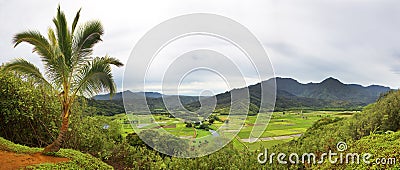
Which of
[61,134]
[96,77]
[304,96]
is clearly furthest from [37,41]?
[304,96]

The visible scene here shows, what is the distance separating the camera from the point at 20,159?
Answer: 5.31 meters

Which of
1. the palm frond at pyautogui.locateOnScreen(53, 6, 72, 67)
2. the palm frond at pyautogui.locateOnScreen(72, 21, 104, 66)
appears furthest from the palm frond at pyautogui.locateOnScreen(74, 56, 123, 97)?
the palm frond at pyautogui.locateOnScreen(53, 6, 72, 67)

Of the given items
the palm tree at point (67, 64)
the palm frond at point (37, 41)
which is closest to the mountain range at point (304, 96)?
the palm tree at point (67, 64)

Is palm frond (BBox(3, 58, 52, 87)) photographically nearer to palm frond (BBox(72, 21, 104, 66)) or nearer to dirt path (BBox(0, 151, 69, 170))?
palm frond (BBox(72, 21, 104, 66))

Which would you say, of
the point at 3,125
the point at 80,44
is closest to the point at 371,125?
the point at 80,44

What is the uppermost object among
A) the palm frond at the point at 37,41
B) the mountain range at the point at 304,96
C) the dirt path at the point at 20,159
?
the palm frond at the point at 37,41

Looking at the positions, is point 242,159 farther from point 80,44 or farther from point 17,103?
point 17,103

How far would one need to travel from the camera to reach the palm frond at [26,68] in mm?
5266

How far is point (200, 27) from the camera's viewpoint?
3.82 meters

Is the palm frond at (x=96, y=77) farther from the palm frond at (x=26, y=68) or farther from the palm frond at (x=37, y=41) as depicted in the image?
the palm frond at (x=37, y=41)

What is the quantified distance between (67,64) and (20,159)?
81.7 inches

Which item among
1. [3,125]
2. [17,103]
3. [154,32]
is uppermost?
[154,32]

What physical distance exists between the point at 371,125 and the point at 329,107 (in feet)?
31.7

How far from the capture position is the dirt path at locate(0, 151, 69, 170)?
494cm
